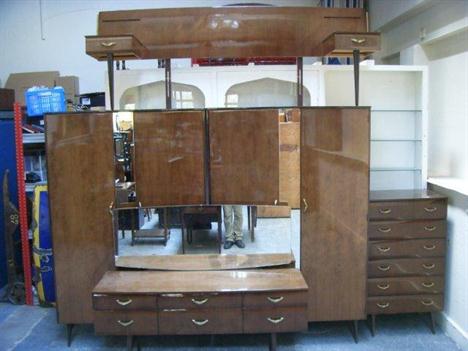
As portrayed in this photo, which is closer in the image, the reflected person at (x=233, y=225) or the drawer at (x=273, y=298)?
the drawer at (x=273, y=298)

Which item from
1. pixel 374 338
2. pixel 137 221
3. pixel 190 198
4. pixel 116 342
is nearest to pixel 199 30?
pixel 190 198

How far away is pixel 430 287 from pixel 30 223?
3196 millimetres

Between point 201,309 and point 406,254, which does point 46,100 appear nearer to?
point 201,309

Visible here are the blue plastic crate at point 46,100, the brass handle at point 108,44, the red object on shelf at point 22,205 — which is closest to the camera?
the brass handle at point 108,44

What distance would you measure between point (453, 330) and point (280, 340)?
116 cm

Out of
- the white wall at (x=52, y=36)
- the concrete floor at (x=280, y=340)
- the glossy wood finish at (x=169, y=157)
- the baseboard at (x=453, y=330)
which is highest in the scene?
the white wall at (x=52, y=36)

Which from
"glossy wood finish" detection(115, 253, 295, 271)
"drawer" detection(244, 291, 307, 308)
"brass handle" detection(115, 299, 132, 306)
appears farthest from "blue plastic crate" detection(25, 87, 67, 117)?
"drawer" detection(244, 291, 307, 308)

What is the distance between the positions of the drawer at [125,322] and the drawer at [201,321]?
2.5 inches

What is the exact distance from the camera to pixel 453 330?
2.98 m

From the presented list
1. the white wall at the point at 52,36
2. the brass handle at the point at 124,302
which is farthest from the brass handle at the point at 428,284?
the white wall at the point at 52,36

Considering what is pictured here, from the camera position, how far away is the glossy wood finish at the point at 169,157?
282 cm

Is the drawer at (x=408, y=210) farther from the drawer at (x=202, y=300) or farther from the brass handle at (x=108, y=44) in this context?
the brass handle at (x=108, y=44)

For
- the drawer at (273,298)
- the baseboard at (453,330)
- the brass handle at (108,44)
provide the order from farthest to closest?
the baseboard at (453,330), the brass handle at (108,44), the drawer at (273,298)

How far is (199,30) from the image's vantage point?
295cm
